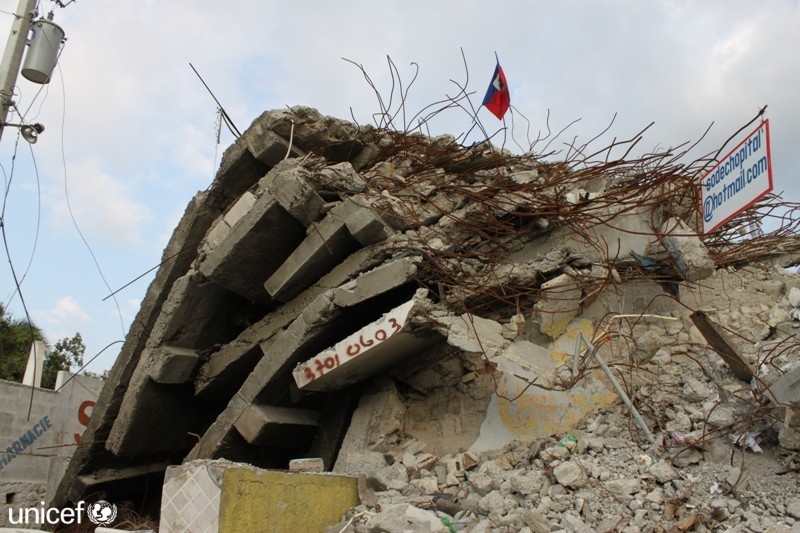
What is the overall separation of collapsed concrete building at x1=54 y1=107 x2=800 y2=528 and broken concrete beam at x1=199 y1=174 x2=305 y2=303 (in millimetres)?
18

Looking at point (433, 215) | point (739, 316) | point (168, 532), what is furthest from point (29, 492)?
point (739, 316)

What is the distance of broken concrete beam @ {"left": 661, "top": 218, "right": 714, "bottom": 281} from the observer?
5121 mm

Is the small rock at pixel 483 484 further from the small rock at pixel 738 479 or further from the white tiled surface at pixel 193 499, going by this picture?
the white tiled surface at pixel 193 499

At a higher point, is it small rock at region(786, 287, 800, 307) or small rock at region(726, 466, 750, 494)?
small rock at region(786, 287, 800, 307)

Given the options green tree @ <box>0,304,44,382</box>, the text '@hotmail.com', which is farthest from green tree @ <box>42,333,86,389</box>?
the text '@hotmail.com'

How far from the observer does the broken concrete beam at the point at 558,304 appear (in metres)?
5.32

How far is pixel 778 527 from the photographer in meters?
3.26

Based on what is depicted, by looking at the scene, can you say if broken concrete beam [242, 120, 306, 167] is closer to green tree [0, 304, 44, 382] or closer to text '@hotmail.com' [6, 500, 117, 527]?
text '@hotmail.com' [6, 500, 117, 527]

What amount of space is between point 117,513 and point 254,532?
4.17 meters

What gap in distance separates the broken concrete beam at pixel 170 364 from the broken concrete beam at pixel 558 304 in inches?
133

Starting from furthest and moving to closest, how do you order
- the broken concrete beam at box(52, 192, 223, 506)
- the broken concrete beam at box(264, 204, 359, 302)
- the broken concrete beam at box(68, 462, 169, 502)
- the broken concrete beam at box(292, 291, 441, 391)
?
the broken concrete beam at box(68, 462, 169, 502)
the broken concrete beam at box(52, 192, 223, 506)
the broken concrete beam at box(264, 204, 359, 302)
the broken concrete beam at box(292, 291, 441, 391)

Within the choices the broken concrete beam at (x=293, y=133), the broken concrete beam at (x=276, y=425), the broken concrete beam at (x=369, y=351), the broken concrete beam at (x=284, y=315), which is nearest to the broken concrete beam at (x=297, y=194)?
the broken concrete beam at (x=284, y=315)

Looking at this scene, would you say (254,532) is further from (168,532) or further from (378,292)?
(378,292)

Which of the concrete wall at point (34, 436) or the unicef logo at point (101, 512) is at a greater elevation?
the concrete wall at point (34, 436)
